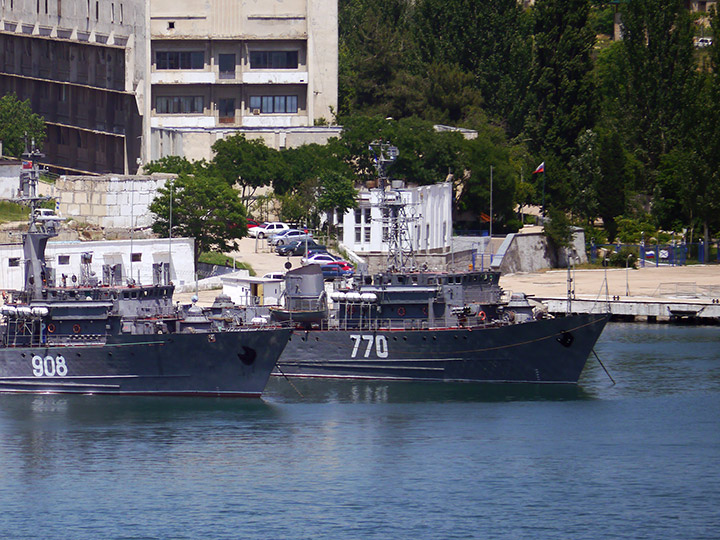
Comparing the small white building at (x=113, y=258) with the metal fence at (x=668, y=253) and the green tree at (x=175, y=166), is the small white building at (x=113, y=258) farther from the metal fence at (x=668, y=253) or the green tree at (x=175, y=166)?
the metal fence at (x=668, y=253)

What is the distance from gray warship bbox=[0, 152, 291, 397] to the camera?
61.4 m

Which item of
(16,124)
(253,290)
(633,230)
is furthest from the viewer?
(16,124)

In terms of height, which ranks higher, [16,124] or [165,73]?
[165,73]

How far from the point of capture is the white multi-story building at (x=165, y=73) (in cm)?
12106

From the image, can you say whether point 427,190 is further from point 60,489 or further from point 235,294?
point 60,489

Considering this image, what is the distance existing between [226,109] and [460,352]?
7065 centimetres

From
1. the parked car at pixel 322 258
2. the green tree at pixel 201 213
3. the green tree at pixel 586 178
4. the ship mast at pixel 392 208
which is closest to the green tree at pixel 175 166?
the green tree at pixel 201 213

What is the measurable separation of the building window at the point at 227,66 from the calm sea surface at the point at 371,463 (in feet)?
221

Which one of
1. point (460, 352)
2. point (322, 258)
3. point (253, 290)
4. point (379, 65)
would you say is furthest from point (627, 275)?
point (379, 65)

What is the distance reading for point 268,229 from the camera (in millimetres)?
104812

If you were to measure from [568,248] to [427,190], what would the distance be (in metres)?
10.9

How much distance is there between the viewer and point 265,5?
130000 millimetres

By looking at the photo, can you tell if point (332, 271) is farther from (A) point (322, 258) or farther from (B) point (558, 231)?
(B) point (558, 231)

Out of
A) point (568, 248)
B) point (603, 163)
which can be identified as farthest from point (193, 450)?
point (603, 163)
